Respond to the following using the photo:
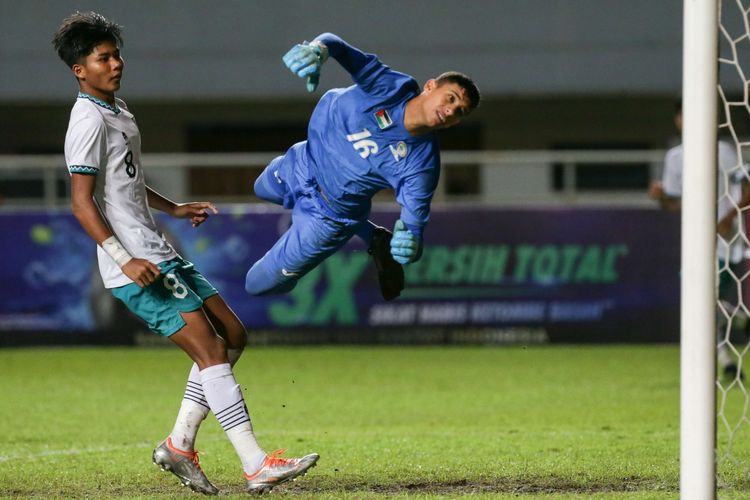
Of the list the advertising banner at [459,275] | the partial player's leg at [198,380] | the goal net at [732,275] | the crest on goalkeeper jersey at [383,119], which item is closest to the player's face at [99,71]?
the partial player's leg at [198,380]

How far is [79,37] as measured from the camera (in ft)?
17.7

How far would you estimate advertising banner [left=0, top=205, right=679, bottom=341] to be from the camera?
13.1m

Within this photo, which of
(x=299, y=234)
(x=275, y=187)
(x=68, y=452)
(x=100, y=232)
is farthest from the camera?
(x=68, y=452)

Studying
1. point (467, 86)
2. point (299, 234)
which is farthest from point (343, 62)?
point (299, 234)

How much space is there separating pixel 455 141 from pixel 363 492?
1533cm

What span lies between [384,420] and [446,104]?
3540 mm

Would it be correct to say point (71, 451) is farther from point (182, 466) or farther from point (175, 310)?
point (175, 310)

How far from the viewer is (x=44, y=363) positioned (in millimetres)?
12289

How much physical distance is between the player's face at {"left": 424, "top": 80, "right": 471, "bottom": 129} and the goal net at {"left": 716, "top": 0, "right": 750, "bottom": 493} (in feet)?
3.86

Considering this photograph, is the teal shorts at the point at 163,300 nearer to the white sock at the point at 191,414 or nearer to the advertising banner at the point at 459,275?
the white sock at the point at 191,414

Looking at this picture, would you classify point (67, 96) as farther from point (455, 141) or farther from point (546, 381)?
point (546, 381)

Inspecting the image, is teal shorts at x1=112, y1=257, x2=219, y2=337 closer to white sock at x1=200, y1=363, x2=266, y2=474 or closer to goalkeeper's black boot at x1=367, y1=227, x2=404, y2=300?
white sock at x1=200, y1=363, x2=266, y2=474

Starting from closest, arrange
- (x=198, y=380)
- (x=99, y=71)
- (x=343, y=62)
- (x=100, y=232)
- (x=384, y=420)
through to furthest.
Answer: (x=100, y=232) → (x=99, y=71) → (x=198, y=380) → (x=343, y=62) → (x=384, y=420)

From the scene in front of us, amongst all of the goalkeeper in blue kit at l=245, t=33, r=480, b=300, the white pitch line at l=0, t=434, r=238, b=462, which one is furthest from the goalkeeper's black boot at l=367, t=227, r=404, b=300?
the white pitch line at l=0, t=434, r=238, b=462
